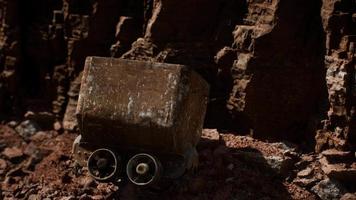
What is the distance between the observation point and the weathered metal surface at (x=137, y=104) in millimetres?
9547

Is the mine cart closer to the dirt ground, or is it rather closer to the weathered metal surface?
the weathered metal surface

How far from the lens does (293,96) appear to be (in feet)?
39.5

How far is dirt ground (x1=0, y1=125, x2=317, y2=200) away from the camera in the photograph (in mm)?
10227

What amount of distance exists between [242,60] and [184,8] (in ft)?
5.65

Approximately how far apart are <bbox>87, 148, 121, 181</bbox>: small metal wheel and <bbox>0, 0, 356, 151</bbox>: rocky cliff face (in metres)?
3.26

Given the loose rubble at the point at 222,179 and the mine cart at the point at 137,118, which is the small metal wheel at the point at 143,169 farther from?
the loose rubble at the point at 222,179

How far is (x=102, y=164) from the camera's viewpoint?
33.0ft

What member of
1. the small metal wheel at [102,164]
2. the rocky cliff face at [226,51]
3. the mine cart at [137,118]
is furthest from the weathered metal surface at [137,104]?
the rocky cliff face at [226,51]

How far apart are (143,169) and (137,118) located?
2.78 feet

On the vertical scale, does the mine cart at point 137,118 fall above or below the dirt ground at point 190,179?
above

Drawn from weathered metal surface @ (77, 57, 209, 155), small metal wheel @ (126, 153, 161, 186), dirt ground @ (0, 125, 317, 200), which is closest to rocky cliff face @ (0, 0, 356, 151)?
dirt ground @ (0, 125, 317, 200)

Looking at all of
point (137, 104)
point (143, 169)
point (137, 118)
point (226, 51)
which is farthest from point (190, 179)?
point (226, 51)

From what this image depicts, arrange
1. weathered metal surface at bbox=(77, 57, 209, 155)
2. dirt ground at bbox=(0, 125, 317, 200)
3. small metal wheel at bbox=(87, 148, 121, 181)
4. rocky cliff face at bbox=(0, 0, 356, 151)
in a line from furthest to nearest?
1. rocky cliff face at bbox=(0, 0, 356, 151)
2. dirt ground at bbox=(0, 125, 317, 200)
3. small metal wheel at bbox=(87, 148, 121, 181)
4. weathered metal surface at bbox=(77, 57, 209, 155)

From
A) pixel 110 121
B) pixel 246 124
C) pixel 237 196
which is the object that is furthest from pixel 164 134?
pixel 246 124
